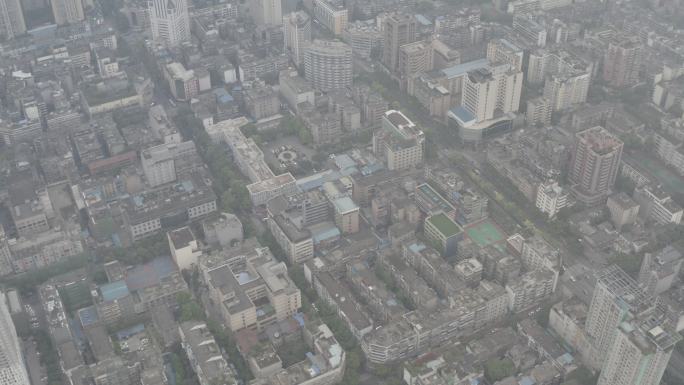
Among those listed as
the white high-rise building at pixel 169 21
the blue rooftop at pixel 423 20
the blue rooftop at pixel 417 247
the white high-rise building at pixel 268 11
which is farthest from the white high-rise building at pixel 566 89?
the white high-rise building at pixel 169 21

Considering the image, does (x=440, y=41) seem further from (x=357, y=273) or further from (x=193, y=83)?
(x=357, y=273)

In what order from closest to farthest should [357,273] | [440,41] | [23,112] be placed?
[357,273], [23,112], [440,41]

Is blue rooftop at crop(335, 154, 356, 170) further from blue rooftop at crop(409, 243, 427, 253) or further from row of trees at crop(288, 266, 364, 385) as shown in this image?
row of trees at crop(288, 266, 364, 385)

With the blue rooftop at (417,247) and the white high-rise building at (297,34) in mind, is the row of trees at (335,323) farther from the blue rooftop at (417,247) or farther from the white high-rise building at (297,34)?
the white high-rise building at (297,34)

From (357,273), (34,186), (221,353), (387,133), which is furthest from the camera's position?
(387,133)

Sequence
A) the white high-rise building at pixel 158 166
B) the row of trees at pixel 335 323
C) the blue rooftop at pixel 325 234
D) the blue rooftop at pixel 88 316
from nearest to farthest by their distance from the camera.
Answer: the row of trees at pixel 335 323, the blue rooftop at pixel 88 316, the blue rooftop at pixel 325 234, the white high-rise building at pixel 158 166

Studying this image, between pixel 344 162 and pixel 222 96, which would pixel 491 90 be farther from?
pixel 222 96

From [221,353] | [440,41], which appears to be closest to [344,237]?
[221,353]
